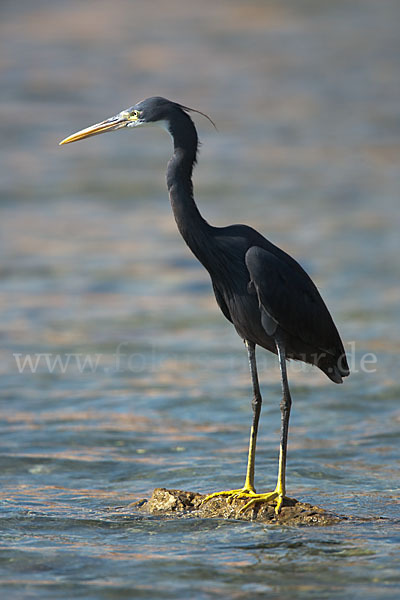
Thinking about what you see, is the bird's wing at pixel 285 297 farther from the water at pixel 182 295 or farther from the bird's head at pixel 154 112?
the water at pixel 182 295

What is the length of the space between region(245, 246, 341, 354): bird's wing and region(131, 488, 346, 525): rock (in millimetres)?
1192

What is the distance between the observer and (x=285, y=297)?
23.8 feet

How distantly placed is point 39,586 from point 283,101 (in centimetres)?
1852

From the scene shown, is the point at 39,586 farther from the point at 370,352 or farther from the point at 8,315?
the point at 8,315

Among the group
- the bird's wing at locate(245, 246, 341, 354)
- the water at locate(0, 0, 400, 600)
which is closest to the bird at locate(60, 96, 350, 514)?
the bird's wing at locate(245, 246, 341, 354)

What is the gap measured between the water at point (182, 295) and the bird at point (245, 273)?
1033 mm

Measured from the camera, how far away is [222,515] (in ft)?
24.1

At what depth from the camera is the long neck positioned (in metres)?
7.27

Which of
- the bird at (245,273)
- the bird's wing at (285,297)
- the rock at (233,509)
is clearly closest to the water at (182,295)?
the rock at (233,509)

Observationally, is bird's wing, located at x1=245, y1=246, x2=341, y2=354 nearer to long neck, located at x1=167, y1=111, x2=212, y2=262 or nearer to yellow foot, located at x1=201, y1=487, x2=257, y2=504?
long neck, located at x1=167, y1=111, x2=212, y2=262

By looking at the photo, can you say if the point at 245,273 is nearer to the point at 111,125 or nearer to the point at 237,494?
the point at 111,125

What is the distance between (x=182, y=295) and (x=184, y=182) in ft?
26.8

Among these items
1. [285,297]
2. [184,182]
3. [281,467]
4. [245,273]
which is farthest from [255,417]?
[184,182]

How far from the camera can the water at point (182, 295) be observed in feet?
22.5
